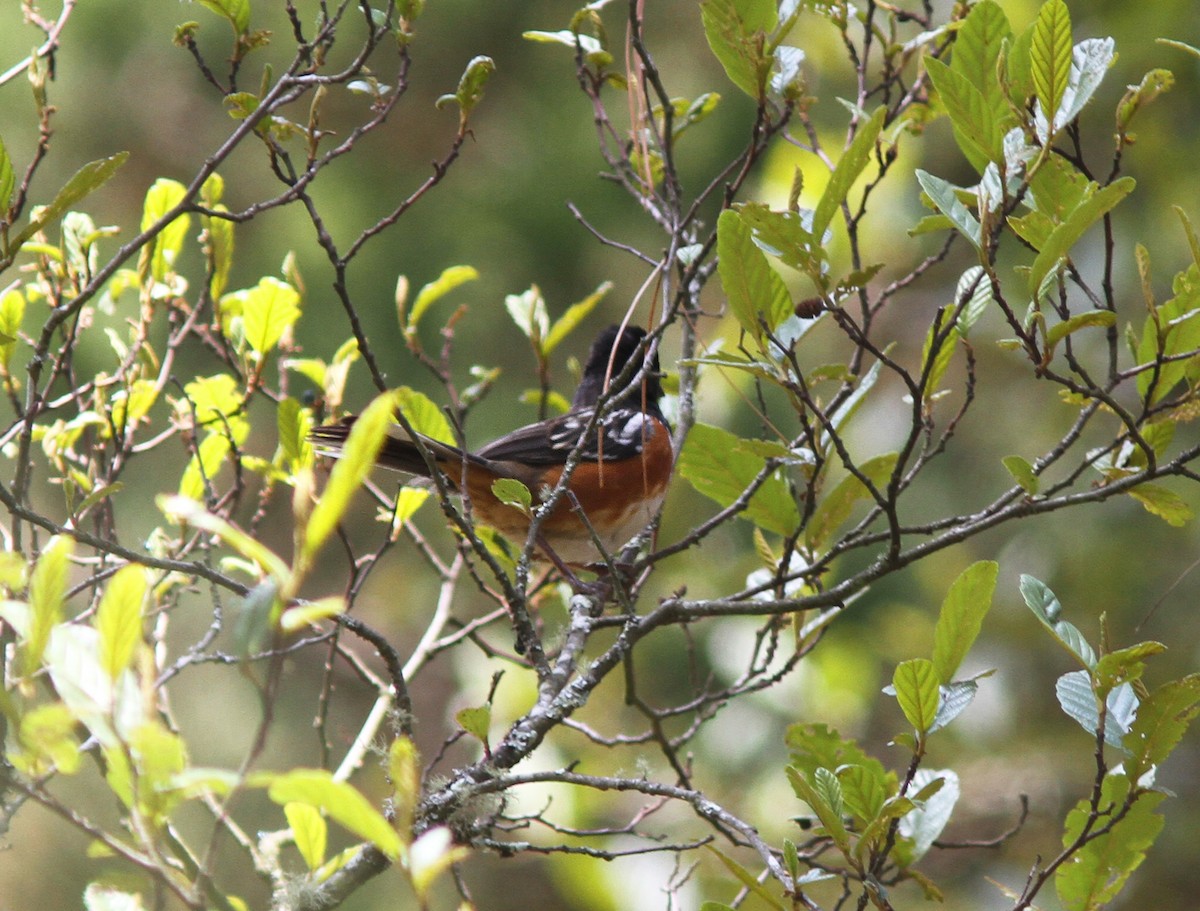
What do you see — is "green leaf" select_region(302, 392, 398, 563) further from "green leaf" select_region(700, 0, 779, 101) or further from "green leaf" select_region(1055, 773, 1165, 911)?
"green leaf" select_region(1055, 773, 1165, 911)

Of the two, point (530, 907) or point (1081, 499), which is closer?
point (1081, 499)

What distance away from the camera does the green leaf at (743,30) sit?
1544 mm

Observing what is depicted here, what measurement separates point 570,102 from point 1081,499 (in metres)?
4.76

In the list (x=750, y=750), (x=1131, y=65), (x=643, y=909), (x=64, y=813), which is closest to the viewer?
(x=64, y=813)

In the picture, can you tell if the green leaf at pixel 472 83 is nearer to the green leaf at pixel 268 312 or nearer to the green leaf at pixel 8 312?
the green leaf at pixel 268 312

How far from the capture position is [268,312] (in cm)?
193

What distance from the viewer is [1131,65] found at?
166 inches

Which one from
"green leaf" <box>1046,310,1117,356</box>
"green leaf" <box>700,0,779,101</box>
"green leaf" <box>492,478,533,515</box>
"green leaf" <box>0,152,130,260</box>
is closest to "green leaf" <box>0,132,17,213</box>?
"green leaf" <box>0,152,130,260</box>

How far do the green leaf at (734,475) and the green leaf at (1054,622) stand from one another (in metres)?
0.52

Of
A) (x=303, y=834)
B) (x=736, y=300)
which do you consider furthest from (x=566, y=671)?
(x=736, y=300)

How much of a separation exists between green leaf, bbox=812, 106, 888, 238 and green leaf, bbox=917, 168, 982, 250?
68mm

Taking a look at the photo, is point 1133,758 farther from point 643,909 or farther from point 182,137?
point 182,137

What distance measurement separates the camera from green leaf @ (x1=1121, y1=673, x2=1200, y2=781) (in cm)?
139

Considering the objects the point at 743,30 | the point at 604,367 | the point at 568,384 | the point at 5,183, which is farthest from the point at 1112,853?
the point at 568,384
